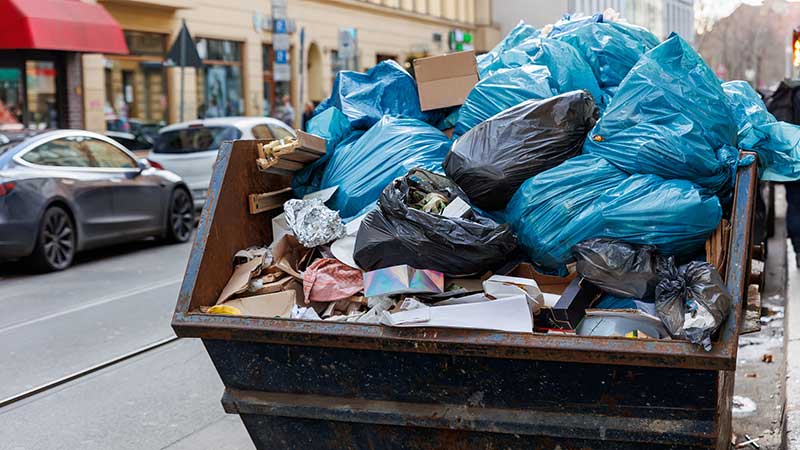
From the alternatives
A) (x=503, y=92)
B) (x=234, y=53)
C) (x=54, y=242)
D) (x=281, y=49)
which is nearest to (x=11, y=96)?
(x=281, y=49)

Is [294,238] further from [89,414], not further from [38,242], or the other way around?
[38,242]

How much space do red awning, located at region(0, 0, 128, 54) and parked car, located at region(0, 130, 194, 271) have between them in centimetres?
782

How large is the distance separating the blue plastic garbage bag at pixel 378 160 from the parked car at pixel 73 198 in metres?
6.72

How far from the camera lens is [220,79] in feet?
92.8

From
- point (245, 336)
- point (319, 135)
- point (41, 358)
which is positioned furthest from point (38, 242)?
point (245, 336)

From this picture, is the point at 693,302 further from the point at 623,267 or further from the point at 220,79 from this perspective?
the point at 220,79

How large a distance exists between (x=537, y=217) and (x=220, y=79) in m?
25.6

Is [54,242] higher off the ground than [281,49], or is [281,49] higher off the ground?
[281,49]

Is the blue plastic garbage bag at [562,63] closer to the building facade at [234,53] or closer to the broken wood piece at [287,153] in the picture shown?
the broken wood piece at [287,153]

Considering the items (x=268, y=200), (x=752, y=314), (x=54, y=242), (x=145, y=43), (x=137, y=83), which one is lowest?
(x=54, y=242)

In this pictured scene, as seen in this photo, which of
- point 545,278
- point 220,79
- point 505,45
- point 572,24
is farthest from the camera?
point 220,79

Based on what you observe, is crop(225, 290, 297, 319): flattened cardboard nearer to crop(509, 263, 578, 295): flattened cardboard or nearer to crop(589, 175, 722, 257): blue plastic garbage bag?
crop(509, 263, 578, 295): flattened cardboard

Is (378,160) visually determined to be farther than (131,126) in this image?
No

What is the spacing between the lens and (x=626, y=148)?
3615 mm
